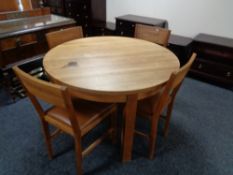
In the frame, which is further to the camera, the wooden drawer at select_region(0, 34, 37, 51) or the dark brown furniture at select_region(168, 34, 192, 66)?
the dark brown furniture at select_region(168, 34, 192, 66)

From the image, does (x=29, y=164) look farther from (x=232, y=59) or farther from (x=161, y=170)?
(x=232, y=59)

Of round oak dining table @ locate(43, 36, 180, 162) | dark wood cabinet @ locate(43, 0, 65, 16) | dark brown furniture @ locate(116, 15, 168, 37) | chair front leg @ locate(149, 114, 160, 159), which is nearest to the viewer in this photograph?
round oak dining table @ locate(43, 36, 180, 162)

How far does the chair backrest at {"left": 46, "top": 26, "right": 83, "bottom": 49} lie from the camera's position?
1958 mm

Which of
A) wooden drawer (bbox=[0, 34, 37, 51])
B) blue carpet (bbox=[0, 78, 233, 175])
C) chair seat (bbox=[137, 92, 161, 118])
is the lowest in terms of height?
blue carpet (bbox=[0, 78, 233, 175])

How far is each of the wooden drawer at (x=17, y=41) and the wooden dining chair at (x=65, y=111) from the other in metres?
1.08

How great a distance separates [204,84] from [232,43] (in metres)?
0.64

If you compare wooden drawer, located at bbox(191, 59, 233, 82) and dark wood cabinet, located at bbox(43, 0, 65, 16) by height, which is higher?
dark wood cabinet, located at bbox(43, 0, 65, 16)

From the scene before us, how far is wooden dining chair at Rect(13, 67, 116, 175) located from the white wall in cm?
217

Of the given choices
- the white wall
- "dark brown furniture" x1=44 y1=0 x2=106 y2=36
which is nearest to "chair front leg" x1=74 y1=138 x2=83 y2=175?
the white wall

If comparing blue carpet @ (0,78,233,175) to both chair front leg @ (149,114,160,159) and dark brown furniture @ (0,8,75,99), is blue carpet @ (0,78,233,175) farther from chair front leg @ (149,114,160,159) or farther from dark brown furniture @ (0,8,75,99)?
dark brown furniture @ (0,8,75,99)

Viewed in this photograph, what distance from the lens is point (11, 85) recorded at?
2.30 m

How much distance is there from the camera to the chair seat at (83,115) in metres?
1.33

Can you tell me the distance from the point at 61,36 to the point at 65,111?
997mm

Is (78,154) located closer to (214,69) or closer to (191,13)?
(214,69)
